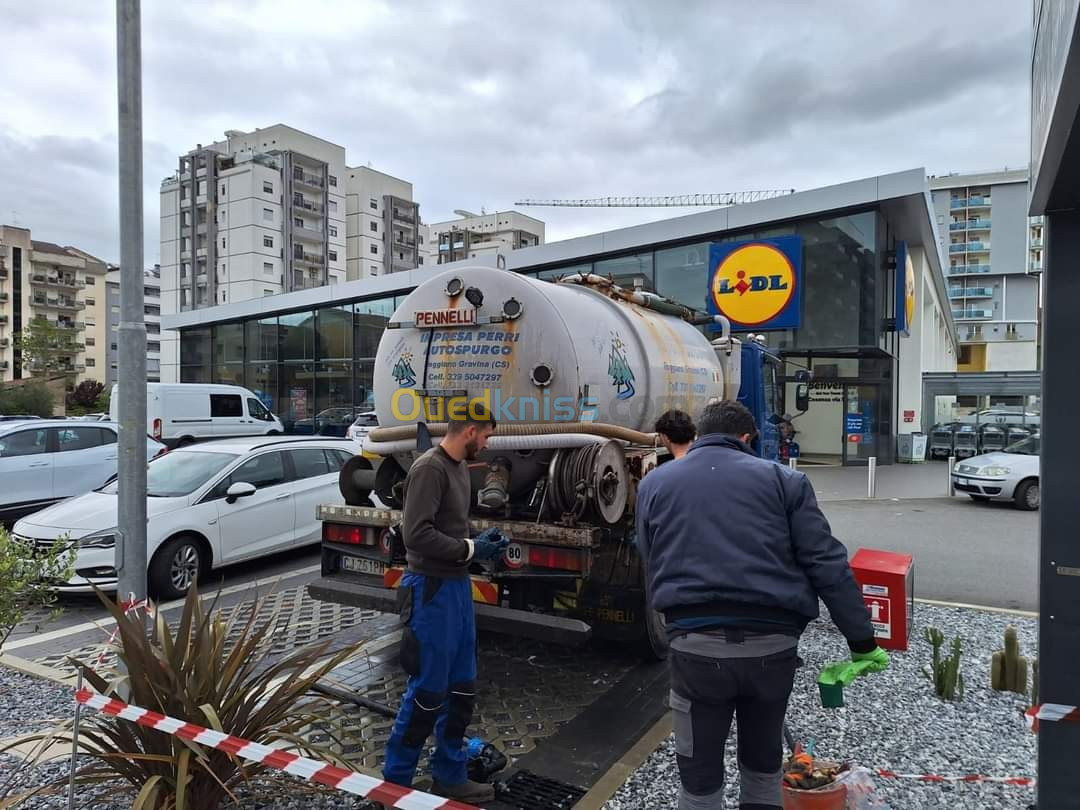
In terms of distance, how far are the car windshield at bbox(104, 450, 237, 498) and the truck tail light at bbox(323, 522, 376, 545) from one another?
2729 mm

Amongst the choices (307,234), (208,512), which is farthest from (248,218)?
(208,512)

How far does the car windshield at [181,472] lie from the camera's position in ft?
25.7

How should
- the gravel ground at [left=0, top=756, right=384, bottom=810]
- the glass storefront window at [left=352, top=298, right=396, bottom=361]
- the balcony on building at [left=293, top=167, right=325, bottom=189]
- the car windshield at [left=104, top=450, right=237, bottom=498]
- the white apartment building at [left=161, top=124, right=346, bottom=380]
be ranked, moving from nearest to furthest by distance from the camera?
the gravel ground at [left=0, top=756, right=384, bottom=810] → the car windshield at [left=104, top=450, right=237, bottom=498] → the glass storefront window at [left=352, top=298, right=396, bottom=361] → the white apartment building at [left=161, top=124, right=346, bottom=380] → the balcony on building at [left=293, top=167, right=325, bottom=189]

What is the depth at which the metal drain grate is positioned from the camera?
11.7 feet

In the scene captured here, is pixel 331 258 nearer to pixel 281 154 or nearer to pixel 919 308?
pixel 281 154

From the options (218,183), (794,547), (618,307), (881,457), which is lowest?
(881,457)

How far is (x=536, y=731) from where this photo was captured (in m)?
4.41

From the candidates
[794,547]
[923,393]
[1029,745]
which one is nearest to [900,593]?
[1029,745]

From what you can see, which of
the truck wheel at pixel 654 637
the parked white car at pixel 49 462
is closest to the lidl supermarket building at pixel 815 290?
the parked white car at pixel 49 462

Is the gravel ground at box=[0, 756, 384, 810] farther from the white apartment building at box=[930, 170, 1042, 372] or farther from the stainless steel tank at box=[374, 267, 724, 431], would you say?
the white apartment building at box=[930, 170, 1042, 372]

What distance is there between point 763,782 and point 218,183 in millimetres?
71854

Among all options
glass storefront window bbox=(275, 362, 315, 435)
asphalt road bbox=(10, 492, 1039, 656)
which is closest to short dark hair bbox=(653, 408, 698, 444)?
asphalt road bbox=(10, 492, 1039, 656)

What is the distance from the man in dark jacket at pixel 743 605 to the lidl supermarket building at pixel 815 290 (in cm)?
1366

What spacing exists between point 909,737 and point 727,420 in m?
2.54
